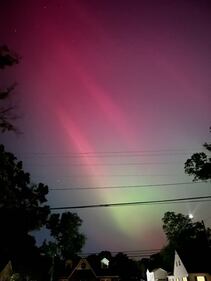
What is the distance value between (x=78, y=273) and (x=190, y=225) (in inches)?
933

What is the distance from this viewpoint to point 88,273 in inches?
2130

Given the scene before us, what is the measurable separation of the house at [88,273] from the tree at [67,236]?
9020mm

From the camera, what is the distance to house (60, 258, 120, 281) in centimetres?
5359

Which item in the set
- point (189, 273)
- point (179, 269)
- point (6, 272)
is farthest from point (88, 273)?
point (189, 273)

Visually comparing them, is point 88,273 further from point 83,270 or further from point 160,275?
point 160,275

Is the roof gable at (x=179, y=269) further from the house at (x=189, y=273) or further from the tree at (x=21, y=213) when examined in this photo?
the tree at (x=21, y=213)

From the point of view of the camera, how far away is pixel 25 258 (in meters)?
48.8

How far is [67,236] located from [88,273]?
11999 millimetres

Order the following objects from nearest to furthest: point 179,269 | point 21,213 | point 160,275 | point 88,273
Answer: point 21,213 → point 179,269 → point 88,273 → point 160,275

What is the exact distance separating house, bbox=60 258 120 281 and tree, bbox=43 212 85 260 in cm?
902

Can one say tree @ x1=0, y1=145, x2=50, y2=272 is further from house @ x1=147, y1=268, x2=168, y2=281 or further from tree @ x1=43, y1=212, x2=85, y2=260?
house @ x1=147, y1=268, x2=168, y2=281

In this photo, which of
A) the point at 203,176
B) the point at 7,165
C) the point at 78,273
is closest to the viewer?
the point at 7,165

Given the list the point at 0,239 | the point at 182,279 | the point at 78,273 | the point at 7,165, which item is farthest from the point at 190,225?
the point at 7,165

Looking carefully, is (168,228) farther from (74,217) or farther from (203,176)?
(203,176)
